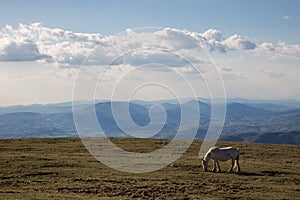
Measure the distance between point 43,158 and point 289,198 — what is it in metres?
24.9

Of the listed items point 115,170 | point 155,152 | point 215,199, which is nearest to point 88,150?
point 155,152

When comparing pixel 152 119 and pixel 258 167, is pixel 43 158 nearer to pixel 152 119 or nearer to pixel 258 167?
pixel 152 119

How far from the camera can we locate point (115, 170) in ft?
110

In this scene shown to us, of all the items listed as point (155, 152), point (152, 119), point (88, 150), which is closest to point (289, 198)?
point (152, 119)

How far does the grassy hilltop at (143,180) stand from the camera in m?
24.8

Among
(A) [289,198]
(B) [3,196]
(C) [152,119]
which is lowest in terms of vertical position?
(A) [289,198]

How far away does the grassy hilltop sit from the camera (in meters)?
24.8

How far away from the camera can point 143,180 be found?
28859mm

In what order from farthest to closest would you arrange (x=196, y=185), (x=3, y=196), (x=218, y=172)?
(x=218, y=172) → (x=196, y=185) → (x=3, y=196)

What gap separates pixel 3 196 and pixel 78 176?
322 inches

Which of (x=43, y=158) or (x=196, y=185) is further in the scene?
(x=43, y=158)

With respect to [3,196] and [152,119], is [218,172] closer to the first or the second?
[152,119]

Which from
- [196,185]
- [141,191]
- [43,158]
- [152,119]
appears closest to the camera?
[141,191]

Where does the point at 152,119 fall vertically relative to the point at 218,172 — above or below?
above
